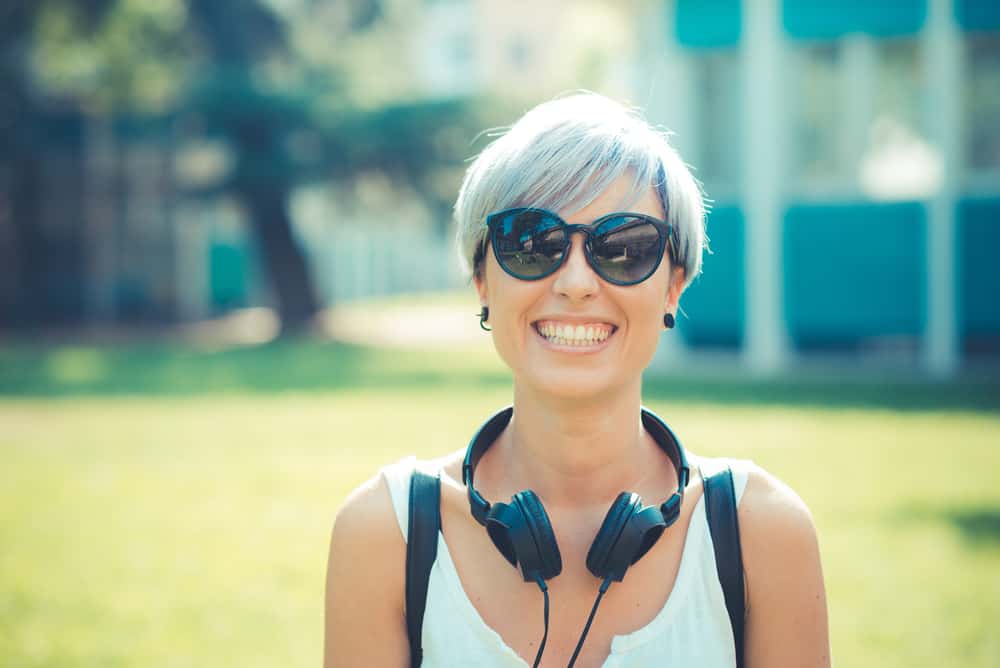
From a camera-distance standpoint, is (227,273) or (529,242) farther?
(227,273)

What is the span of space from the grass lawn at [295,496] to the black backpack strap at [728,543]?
9.50 feet

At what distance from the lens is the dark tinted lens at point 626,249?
1.95 metres

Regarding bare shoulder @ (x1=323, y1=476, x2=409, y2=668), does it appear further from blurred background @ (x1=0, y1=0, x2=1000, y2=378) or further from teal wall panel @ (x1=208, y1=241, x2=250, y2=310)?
teal wall panel @ (x1=208, y1=241, x2=250, y2=310)

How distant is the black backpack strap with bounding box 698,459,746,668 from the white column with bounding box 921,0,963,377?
46.1ft

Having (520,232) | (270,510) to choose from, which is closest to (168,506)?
(270,510)

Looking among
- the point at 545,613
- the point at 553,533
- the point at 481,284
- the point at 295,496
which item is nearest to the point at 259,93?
the point at 295,496

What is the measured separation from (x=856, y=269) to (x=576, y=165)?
48.8 feet

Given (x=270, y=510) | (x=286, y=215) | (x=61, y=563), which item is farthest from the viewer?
(x=286, y=215)

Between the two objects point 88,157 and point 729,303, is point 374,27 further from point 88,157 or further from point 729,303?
point 729,303

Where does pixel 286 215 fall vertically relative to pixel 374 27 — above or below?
below

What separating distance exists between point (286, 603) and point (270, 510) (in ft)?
6.50

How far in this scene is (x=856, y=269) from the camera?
51.3ft

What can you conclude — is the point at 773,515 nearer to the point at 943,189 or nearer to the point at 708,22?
the point at 943,189

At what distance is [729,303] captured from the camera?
16281 millimetres
